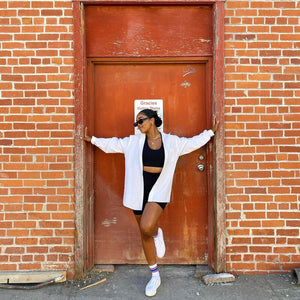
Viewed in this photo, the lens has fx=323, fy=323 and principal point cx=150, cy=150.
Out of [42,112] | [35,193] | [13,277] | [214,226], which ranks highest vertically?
[42,112]

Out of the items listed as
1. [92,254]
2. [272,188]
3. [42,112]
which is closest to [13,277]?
[92,254]

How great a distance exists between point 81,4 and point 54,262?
3032mm

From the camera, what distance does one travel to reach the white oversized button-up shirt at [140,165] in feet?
11.2

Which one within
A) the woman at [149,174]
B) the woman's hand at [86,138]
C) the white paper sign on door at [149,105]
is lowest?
the woman at [149,174]

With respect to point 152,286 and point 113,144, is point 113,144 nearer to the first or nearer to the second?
point 113,144

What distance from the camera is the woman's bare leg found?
3346 millimetres

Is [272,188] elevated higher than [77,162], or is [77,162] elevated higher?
[77,162]

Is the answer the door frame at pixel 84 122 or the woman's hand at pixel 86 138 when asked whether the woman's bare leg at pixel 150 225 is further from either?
the woman's hand at pixel 86 138

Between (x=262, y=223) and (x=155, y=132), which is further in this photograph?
(x=262, y=223)

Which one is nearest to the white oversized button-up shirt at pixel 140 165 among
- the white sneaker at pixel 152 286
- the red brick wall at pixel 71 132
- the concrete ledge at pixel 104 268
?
the red brick wall at pixel 71 132

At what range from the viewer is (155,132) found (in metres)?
3.54

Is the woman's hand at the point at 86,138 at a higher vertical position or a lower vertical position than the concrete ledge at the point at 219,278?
higher

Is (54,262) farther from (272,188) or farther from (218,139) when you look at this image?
(272,188)

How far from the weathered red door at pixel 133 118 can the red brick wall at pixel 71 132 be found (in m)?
0.34
